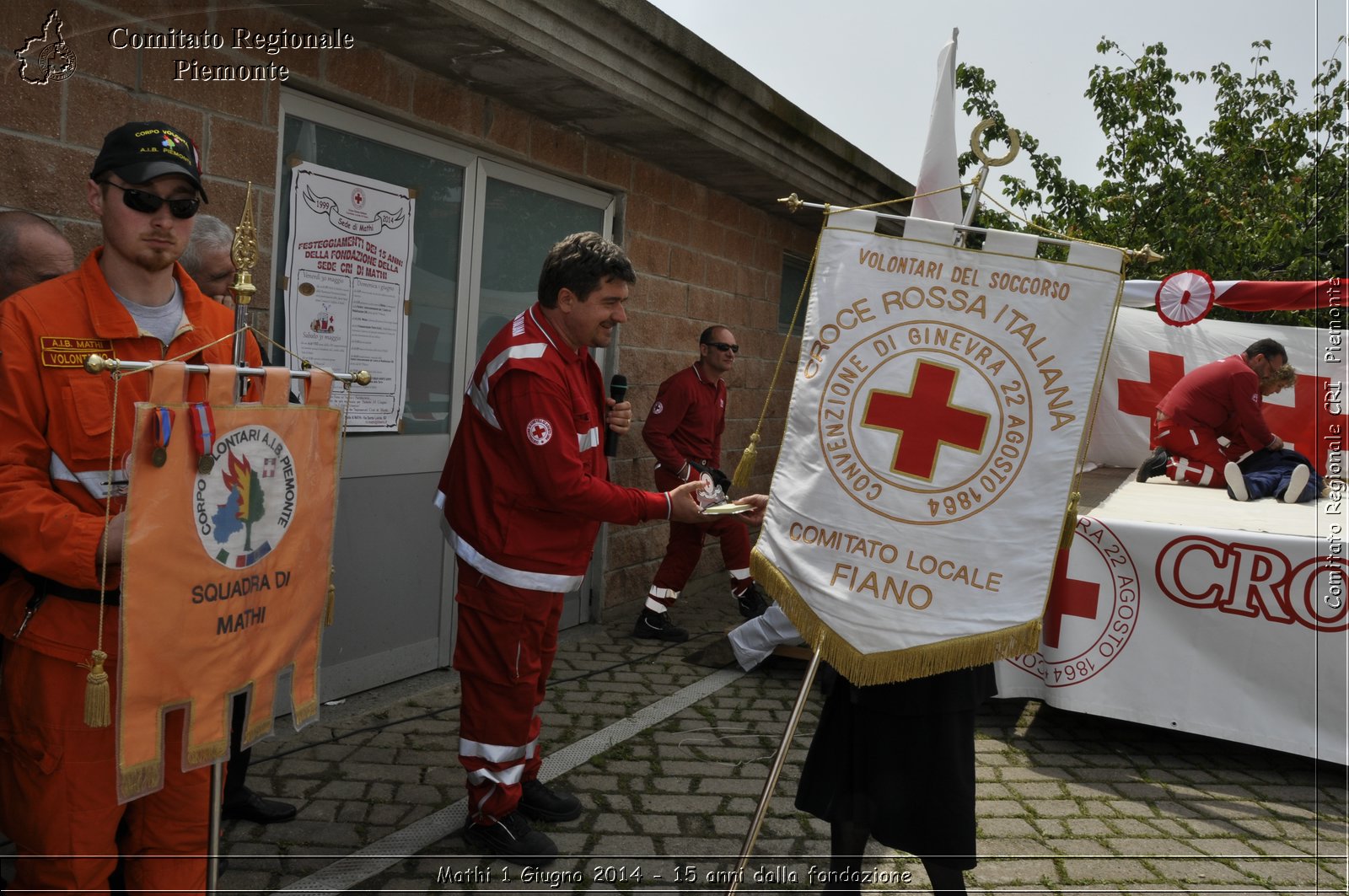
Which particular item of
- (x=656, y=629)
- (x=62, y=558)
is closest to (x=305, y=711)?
(x=62, y=558)

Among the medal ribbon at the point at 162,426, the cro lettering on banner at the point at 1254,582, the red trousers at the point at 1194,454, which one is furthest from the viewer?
the red trousers at the point at 1194,454

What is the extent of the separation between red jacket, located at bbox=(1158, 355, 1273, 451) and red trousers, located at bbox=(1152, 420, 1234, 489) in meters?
0.08

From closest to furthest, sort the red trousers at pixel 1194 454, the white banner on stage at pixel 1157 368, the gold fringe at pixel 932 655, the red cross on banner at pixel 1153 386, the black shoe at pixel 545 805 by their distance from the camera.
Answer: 1. the gold fringe at pixel 932 655
2. the black shoe at pixel 545 805
3. the red trousers at pixel 1194 454
4. the white banner on stage at pixel 1157 368
5. the red cross on banner at pixel 1153 386

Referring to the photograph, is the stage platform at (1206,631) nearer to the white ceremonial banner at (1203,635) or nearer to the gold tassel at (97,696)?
the white ceremonial banner at (1203,635)

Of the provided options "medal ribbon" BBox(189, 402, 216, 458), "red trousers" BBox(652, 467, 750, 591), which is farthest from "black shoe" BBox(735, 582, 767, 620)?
"medal ribbon" BBox(189, 402, 216, 458)

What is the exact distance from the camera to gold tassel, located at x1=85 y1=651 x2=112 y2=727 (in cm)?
193

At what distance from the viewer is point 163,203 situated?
2189 millimetres

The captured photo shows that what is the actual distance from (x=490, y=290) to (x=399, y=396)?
100 cm

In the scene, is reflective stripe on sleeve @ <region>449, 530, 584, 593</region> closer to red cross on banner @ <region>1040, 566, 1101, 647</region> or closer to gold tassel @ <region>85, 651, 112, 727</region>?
gold tassel @ <region>85, 651, 112, 727</region>

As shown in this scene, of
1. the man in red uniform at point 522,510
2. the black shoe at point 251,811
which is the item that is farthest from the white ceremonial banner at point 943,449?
the black shoe at point 251,811

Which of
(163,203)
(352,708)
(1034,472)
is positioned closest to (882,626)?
(1034,472)

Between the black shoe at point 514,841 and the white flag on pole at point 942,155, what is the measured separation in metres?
2.39

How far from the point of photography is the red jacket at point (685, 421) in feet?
20.7

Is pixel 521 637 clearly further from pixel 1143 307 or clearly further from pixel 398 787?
pixel 1143 307
